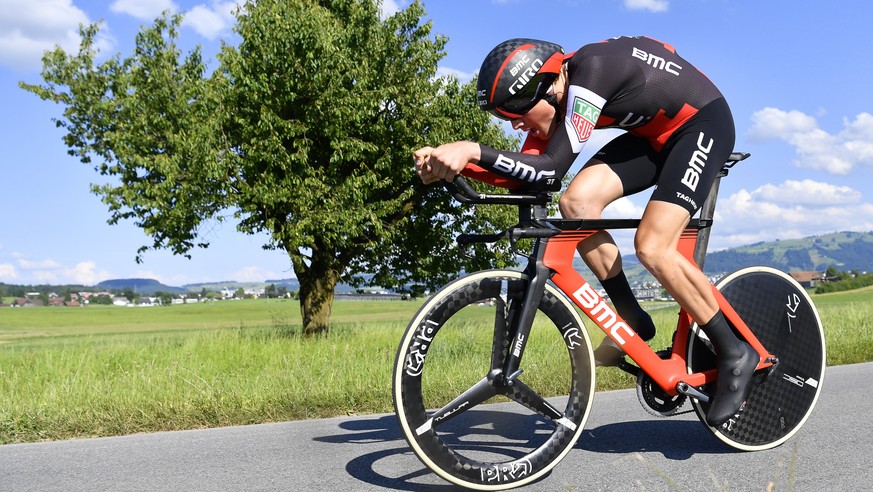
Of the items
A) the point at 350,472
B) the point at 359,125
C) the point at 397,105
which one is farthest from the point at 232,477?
the point at 397,105

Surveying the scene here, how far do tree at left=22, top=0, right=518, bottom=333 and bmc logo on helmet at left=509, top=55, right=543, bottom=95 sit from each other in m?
12.0

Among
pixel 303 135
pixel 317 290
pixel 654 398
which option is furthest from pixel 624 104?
pixel 317 290

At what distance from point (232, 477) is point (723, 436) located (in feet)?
7.72

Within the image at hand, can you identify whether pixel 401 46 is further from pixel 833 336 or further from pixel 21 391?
pixel 21 391

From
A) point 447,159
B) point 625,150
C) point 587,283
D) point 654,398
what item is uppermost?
point 625,150

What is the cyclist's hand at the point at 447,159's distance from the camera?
2.53m

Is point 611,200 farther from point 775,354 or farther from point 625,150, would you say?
point 775,354

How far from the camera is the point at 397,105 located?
16797 millimetres

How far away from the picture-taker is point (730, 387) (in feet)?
10.6

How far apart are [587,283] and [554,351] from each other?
1.93 feet

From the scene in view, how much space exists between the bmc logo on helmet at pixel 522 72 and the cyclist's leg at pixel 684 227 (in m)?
0.83

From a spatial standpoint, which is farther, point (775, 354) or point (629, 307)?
point (775, 354)

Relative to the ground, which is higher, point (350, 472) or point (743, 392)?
point (743, 392)

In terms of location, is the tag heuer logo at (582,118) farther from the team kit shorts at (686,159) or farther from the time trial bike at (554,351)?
the team kit shorts at (686,159)
